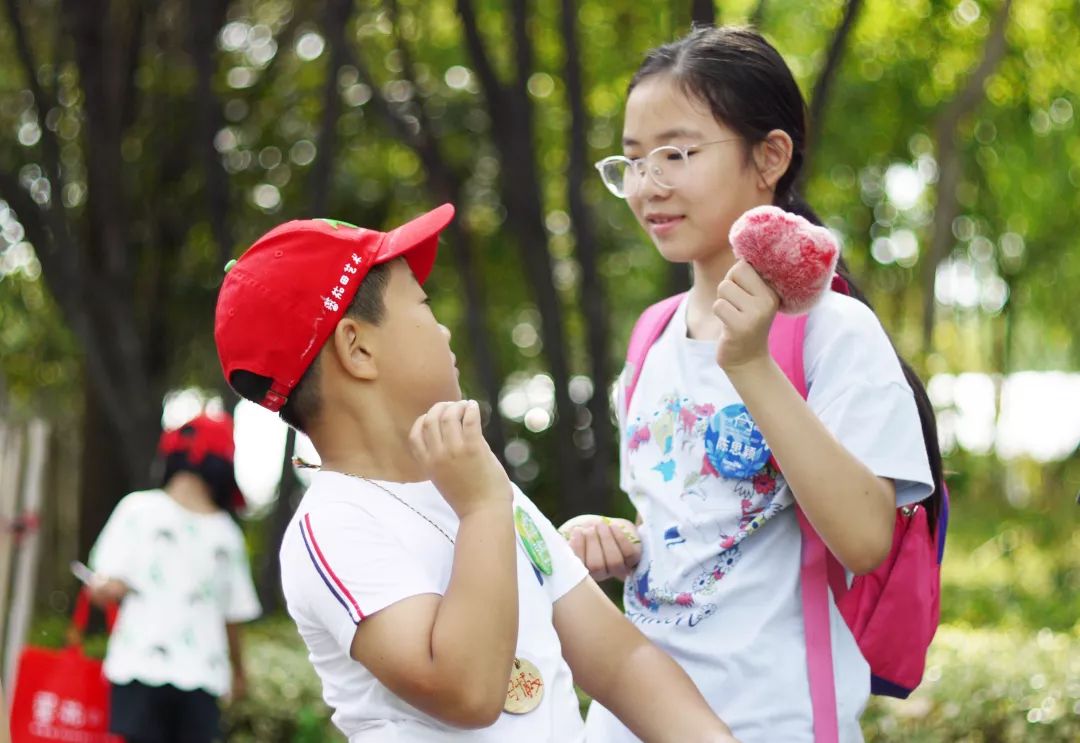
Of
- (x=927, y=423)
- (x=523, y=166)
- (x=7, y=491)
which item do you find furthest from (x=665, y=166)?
(x=7, y=491)

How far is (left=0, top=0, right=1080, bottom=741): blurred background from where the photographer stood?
275 inches

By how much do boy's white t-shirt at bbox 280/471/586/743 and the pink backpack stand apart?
1.21 ft

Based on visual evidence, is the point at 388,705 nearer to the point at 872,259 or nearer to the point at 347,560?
the point at 347,560

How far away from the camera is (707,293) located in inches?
91.0

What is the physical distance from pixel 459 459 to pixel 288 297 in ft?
1.10

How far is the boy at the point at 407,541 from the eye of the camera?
1.75 m

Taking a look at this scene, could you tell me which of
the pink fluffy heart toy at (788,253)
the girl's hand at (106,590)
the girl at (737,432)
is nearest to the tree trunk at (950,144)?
the girl's hand at (106,590)

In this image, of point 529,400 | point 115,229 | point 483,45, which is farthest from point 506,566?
point 529,400

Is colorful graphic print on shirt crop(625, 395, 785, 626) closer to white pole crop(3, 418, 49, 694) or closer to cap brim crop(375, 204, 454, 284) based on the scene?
cap brim crop(375, 204, 454, 284)

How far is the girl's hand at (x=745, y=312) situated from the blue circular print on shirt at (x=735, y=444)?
0.23 meters

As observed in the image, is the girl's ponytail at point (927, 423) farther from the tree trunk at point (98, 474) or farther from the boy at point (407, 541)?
the tree trunk at point (98, 474)

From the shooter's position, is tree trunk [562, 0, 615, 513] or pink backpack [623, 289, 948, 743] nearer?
pink backpack [623, 289, 948, 743]

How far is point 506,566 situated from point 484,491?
0.34 ft

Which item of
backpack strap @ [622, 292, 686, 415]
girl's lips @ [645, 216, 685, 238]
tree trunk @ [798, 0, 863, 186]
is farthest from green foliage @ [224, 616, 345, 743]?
girl's lips @ [645, 216, 685, 238]
